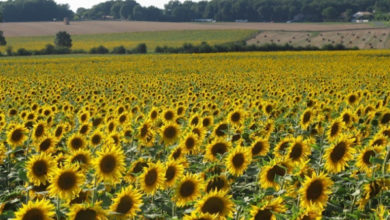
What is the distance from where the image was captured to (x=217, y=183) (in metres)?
3.93

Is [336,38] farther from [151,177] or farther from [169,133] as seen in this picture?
[151,177]

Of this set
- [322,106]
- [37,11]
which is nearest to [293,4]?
[37,11]

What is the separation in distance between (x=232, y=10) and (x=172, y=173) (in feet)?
487

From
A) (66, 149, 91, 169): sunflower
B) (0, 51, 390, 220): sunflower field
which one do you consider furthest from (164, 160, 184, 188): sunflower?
(66, 149, 91, 169): sunflower

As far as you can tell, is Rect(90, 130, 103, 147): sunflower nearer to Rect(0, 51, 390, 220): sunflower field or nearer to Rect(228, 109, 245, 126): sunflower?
Rect(0, 51, 390, 220): sunflower field

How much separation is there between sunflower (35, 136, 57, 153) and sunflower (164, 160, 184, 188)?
2.20 metres

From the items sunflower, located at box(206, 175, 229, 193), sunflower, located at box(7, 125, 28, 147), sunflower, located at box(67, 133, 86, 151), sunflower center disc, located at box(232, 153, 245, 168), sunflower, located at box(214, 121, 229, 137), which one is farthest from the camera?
sunflower, located at box(214, 121, 229, 137)

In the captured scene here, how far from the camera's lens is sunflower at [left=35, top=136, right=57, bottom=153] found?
18.6 ft

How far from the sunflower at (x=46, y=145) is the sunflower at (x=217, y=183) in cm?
247

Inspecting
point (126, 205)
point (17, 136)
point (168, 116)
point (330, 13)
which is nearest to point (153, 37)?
point (330, 13)

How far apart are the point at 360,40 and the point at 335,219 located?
212 ft

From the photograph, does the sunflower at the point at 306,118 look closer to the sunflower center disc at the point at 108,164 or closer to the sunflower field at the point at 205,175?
the sunflower field at the point at 205,175

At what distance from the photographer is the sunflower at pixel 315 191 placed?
3234mm

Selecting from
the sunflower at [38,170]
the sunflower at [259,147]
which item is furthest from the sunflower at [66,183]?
the sunflower at [259,147]
